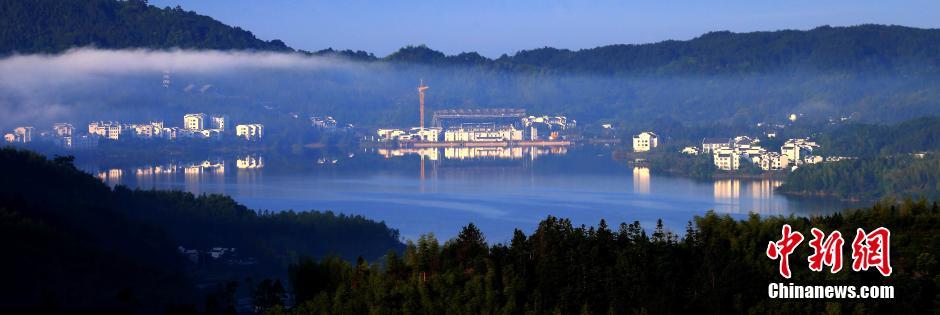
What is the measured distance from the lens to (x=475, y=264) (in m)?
8.98

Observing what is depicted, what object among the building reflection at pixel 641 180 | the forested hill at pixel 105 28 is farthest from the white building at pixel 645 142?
the forested hill at pixel 105 28

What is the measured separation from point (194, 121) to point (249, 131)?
1607 mm

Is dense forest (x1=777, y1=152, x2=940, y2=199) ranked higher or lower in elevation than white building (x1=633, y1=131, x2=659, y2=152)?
lower

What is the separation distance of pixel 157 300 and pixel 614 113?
138ft

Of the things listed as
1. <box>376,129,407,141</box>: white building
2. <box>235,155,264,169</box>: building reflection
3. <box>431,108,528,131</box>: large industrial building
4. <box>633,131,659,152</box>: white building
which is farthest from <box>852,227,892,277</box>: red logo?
<box>431,108,528,131</box>: large industrial building

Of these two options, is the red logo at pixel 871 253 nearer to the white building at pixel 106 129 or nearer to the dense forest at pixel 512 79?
the white building at pixel 106 129

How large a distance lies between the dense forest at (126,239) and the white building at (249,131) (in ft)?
76.5

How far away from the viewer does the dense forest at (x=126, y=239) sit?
11.2 metres

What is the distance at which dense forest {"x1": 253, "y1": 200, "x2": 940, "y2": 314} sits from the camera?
26.8 feet

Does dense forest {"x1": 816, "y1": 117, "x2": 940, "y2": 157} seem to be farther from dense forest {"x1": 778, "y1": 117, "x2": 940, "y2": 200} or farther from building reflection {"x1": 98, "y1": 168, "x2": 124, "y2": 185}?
building reflection {"x1": 98, "y1": 168, "x2": 124, "y2": 185}

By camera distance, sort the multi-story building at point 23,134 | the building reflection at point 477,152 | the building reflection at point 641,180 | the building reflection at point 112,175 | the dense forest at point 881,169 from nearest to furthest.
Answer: the dense forest at point 881,169 < the building reflection at point 641,180 < the building reflection at point 112,175 < the multi-story building at point 23,134 < the building reflection at point 477,152

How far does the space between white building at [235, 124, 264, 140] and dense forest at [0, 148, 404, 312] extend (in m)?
23.3

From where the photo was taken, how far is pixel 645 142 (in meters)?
37.2

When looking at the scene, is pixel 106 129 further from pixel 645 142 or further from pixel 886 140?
pixel 886 140
